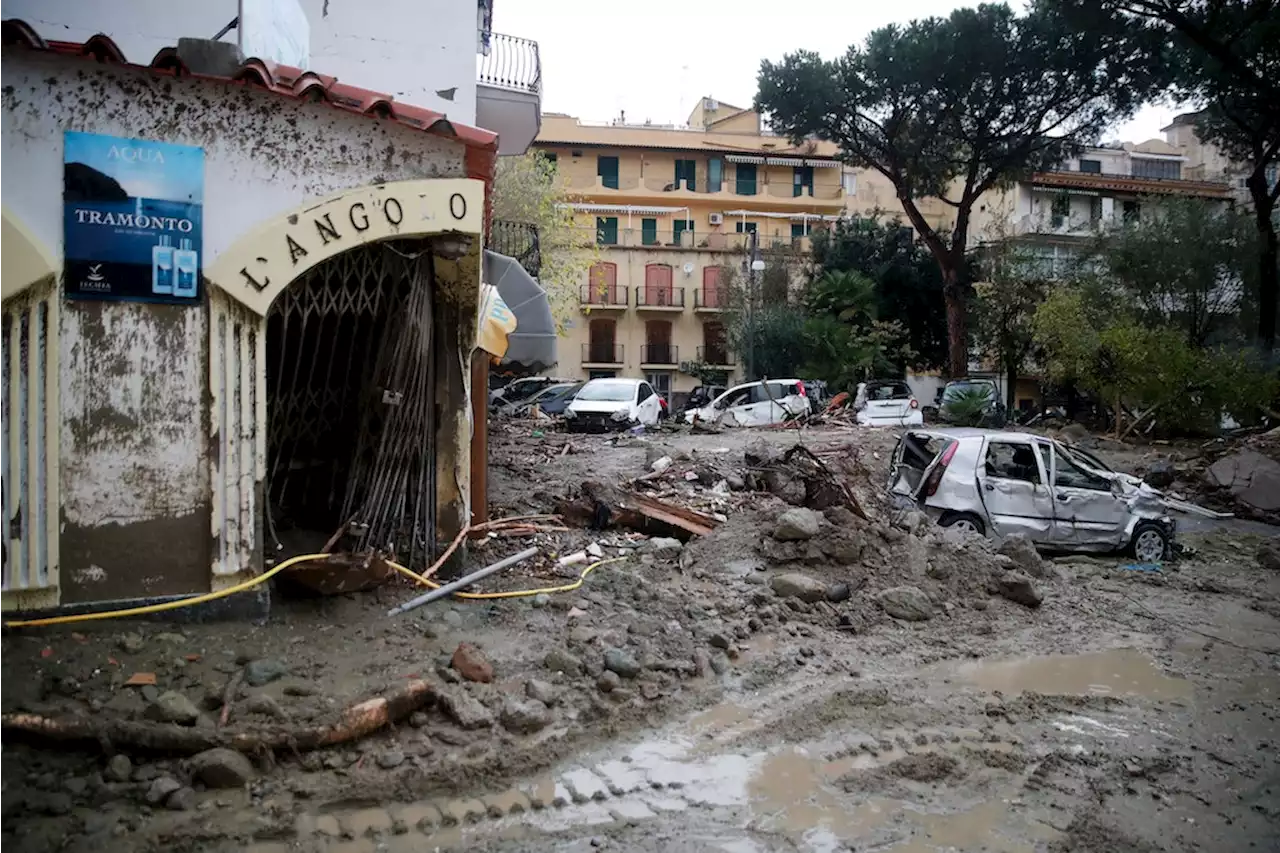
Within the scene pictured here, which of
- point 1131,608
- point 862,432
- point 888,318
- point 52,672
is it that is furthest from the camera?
point 888,318

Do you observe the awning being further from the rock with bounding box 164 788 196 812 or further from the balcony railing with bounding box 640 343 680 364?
the balcony railing with bounding box 640 343 680 364

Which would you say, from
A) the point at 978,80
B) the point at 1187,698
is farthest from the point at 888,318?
the point at 1187,698

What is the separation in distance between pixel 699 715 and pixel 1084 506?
7.91 meters

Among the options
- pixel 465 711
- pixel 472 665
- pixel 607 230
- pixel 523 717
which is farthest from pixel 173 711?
pixel 607 230

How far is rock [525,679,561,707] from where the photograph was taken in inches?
224

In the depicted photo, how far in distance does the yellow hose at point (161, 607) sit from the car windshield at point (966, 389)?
22.8 metres

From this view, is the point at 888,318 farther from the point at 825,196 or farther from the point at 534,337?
the point at 534,337

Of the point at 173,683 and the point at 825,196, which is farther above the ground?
the point at 825,196

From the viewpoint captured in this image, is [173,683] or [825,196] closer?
[173,683]

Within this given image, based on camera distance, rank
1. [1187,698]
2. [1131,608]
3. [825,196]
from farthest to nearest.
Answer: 1. [825,196]
2. [1131,608]
3. [1187,698]

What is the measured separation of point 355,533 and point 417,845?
341 cm

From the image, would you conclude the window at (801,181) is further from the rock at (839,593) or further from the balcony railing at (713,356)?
the rock at (839,593)

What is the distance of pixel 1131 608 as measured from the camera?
9523 millimetres

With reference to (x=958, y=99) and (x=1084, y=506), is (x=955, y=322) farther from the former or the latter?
(x=1084, y=506)
